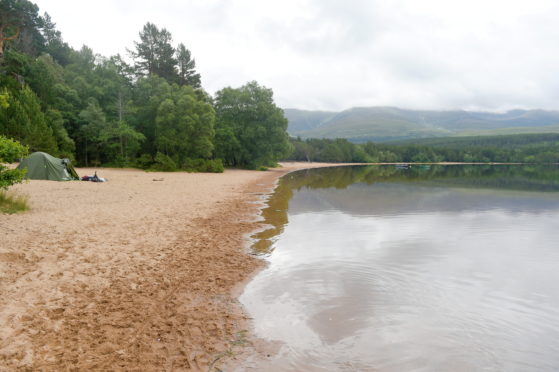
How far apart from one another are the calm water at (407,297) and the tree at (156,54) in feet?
180

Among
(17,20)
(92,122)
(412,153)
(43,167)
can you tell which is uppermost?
(17,20)

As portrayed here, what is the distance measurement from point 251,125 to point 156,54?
22.6 m

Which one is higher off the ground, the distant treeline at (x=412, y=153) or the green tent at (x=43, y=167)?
the distant treeline at (x=412, y=153)

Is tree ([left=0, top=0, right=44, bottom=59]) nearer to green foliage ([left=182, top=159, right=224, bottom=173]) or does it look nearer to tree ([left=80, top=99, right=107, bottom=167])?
tree ([left=80, top=99, right=107, bottom=167])

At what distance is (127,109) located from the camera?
48.4 metres

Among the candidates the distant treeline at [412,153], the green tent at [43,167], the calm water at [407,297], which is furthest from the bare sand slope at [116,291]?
the distant treeline at [412,153]

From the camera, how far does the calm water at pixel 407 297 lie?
17.6 feet

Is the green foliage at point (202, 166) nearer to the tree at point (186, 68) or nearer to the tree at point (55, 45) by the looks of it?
the tree at point (186, 68)

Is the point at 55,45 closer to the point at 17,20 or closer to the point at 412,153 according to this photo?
the point at 17,20

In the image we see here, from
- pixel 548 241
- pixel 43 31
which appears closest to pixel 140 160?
pixel 43 31

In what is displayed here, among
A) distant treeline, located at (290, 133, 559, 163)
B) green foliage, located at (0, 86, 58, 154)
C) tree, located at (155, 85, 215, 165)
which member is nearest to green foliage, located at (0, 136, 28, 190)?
A: green foliage, located at (0, 86, 58, 154)

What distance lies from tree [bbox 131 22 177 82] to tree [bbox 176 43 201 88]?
158 cm

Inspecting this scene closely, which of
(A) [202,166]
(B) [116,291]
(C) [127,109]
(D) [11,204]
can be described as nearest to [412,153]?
(A) [202,166]

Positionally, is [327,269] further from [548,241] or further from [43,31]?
[43,31]
